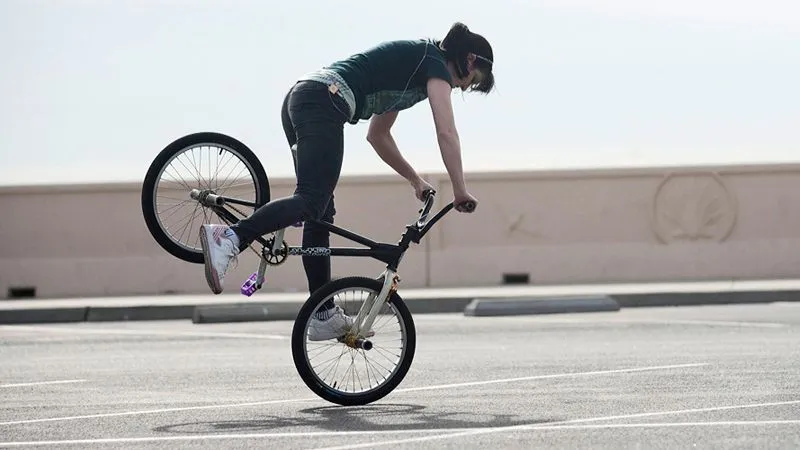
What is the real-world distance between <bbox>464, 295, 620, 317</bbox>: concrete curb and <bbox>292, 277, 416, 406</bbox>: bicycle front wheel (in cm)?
938

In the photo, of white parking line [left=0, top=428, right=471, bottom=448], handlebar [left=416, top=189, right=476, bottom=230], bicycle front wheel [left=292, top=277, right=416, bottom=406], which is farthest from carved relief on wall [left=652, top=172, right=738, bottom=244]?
white parking line [left=0, top=428, right=471, bottom=448]

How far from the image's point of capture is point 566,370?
33.6 ft

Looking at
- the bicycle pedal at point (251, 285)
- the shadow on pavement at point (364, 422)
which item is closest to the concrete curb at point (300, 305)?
the bicycle pedal at point (251, 285)

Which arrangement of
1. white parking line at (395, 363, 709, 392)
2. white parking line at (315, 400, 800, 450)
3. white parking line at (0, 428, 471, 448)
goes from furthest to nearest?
white parking line at (395, 363, 709, 392), white parking line at (0, 428, 471, 448), white parking line at (315, 400, 800, 450)

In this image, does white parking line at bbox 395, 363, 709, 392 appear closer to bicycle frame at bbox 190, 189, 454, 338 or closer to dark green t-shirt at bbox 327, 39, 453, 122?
bicycle frame at bbox 190, 189, 454, 338

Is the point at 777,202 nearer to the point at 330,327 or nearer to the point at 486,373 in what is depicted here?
the point at 486,373

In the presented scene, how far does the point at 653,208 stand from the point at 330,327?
1453 cm

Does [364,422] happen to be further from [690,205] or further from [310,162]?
[690,205]

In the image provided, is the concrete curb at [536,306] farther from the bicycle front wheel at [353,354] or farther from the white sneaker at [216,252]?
Result: the white sneaker at [216,252]

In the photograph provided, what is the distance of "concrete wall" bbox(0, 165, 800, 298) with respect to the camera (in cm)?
2205

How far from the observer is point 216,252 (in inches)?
313

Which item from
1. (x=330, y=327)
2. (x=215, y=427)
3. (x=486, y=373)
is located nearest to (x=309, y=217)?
(x=330, y=327)

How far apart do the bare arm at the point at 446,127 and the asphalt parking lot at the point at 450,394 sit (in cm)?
110

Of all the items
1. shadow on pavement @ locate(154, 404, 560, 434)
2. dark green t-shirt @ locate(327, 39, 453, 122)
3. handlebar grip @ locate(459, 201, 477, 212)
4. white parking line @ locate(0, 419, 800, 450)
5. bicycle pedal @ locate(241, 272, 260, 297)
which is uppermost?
dark green t-shirt @ locate(327, 39, 453, 122)
